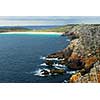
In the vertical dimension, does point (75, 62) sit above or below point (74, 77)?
above

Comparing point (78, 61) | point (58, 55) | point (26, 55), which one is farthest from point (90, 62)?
point (26, 55)

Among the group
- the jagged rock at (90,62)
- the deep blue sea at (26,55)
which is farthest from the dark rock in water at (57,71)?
the jagged rock at (90,62)

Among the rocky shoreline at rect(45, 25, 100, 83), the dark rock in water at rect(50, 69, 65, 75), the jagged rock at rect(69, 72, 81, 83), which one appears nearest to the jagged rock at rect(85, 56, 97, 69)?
the rocky shoreline at rect(45, 25, 100, 83)

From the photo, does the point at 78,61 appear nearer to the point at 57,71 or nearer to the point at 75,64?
the point at 75,64

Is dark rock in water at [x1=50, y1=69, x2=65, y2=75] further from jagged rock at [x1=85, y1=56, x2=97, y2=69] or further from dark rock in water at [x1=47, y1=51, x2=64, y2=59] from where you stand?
jagged rock at [x1=85, y1=56, x2=97, y2=69]
